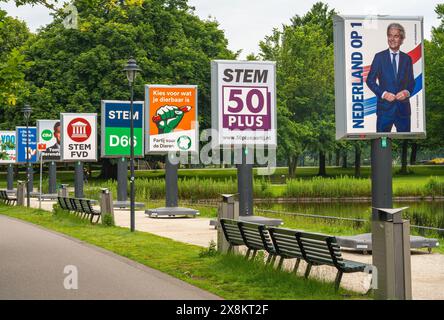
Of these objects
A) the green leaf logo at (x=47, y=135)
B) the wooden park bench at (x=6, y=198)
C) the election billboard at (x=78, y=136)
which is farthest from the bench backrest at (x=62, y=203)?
the green leaf logo at (x=47, y=135)

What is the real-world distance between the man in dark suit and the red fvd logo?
24.1 m

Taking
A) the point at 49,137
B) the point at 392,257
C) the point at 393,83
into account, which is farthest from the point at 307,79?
the point at 392,257

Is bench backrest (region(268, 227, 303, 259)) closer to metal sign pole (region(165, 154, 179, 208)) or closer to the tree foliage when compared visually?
metal sign pole (region(165, 154, 179, 208))

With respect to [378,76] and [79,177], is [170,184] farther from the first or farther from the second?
[378,76]

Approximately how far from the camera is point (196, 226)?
2592 cm

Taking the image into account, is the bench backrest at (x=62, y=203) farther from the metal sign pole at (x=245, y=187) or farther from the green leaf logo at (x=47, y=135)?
the green leaf logo at (x=47, y=135)

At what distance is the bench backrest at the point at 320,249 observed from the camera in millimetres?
11164

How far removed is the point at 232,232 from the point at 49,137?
32.8m

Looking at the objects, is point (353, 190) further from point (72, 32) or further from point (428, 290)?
point (428, 290)

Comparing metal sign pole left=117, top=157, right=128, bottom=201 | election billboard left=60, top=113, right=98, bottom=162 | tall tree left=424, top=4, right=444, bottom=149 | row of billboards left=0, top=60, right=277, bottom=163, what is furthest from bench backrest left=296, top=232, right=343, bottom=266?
tall tree left=424, top=4, right=444, bottom=149

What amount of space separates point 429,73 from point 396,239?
6714 centimetres

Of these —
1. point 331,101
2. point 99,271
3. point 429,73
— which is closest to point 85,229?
point 99,271

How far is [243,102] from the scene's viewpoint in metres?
22.8

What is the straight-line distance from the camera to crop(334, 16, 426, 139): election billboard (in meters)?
16.6
